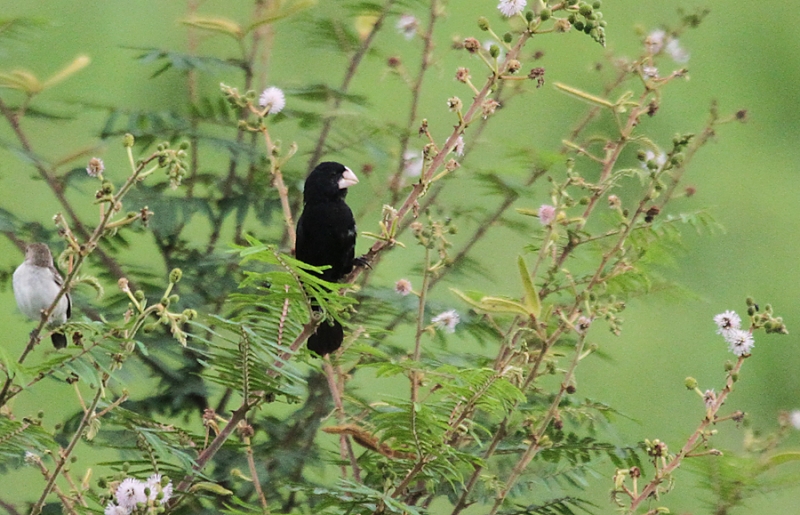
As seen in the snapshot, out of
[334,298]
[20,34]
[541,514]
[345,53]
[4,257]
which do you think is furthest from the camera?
[4,257]

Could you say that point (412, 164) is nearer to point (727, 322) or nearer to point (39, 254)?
point (39, 254)

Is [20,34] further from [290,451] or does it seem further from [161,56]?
[290,451]

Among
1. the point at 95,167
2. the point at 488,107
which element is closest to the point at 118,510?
the point at 95,167

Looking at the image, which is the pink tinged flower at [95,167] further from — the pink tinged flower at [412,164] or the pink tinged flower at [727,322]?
the pink tinged flower at [412,164]

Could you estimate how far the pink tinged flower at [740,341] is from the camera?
5.58 feet

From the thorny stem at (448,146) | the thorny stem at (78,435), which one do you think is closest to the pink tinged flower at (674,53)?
the thorny stem at (448,146)

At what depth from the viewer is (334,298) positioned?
4.83ft

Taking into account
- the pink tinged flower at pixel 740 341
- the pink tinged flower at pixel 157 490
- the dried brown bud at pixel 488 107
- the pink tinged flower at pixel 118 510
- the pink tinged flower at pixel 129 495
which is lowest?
the pink tinged flower at pixel 118 510

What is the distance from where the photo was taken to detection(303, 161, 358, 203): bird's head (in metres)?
2.77

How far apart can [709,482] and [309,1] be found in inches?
52.9

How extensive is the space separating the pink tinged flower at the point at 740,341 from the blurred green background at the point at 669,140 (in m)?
3.35

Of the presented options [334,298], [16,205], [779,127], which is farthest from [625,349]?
[334,298]

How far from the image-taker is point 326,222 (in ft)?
9.34

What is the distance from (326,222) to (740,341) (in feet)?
4.57
